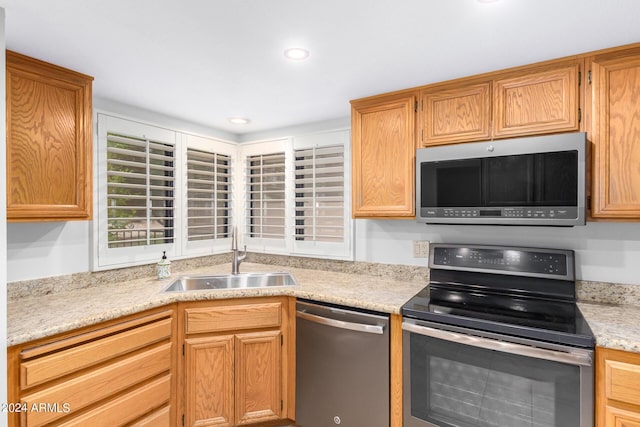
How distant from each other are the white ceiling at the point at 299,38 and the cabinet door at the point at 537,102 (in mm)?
96

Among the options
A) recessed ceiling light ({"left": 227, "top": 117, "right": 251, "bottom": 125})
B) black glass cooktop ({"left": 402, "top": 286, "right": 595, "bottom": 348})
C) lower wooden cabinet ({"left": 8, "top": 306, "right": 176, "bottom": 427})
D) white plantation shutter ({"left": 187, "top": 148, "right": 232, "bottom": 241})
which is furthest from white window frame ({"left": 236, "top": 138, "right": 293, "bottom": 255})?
black glass cooktop ({"left": 402, "top": 286, "right": 595, "bottom": 348})

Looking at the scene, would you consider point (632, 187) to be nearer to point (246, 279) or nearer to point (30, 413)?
point (246, 279)

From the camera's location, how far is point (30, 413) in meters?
1.41

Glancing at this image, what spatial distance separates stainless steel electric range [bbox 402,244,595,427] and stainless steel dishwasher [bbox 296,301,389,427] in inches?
6.0

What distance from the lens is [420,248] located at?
2443 millimetres

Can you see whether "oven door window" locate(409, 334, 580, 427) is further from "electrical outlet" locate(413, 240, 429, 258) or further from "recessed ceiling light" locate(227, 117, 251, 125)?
"recessed ceiling light" locate(227, 117, 251, 125)

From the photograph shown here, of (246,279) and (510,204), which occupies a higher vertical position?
(510,204)

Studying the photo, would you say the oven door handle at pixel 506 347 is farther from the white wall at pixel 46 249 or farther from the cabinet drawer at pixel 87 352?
the white wall at pixel 46 249

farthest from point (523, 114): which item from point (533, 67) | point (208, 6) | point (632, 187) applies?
point (208, 6)

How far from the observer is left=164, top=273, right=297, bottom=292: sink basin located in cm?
255

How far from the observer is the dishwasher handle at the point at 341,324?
1.86 metres

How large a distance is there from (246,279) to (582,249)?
88.5 inches

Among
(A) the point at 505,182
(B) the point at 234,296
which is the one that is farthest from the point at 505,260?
(B) the point at 234,296

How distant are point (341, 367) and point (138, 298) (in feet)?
4.05
